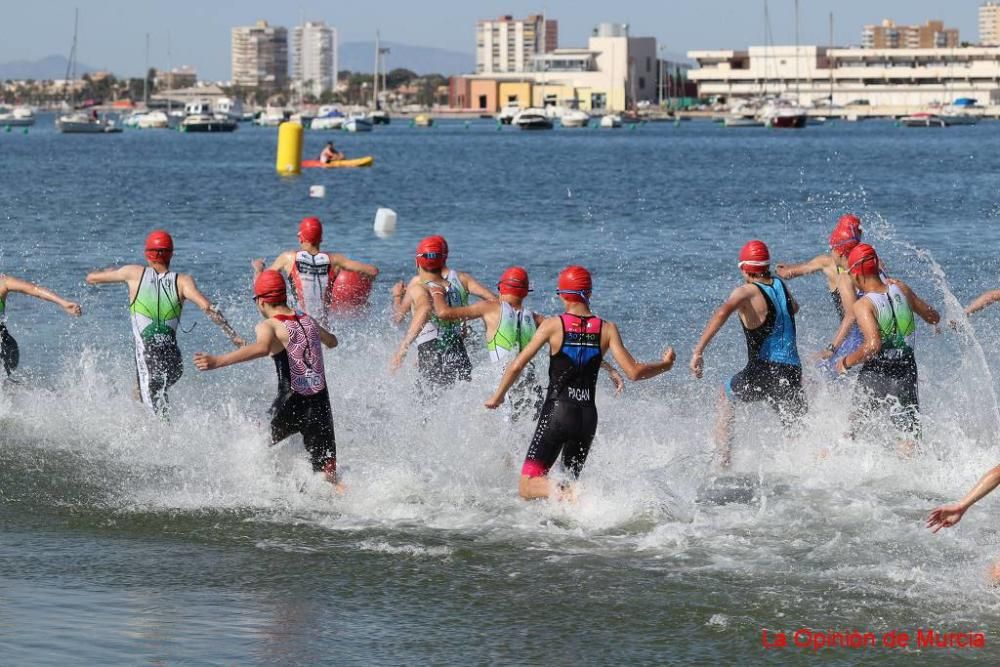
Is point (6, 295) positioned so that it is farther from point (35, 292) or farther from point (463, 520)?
point (463, 520)

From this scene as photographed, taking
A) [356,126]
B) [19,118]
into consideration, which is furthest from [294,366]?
[19,118]

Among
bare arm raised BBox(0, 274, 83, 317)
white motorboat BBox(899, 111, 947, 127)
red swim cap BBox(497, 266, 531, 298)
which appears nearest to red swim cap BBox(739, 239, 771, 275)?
red swim cap BBox(497, 266, 531, 298)

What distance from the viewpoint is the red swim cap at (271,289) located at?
10.0 metres

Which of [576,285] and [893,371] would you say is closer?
[576,285]

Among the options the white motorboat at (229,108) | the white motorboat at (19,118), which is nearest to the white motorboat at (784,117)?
the white motorboat at (229,108)

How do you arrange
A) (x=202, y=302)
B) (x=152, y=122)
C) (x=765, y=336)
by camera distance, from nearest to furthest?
(x=765, y=336), (x=202, y=302), (x=152, y=122)

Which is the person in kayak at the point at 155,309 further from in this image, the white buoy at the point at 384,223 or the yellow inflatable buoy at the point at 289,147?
the yellow inflatable buoy at the point at 289,147

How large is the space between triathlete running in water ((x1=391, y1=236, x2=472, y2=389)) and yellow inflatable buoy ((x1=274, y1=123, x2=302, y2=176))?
41.3 m

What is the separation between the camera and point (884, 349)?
11406 mm

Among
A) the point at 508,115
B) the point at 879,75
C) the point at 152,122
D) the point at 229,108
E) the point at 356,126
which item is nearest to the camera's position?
the point at 356,126

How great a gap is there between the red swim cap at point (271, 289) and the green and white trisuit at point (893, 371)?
4.33 metres

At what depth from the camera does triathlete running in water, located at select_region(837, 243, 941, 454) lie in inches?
440

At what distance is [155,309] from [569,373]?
164 inches

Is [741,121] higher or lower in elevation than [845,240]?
higher
